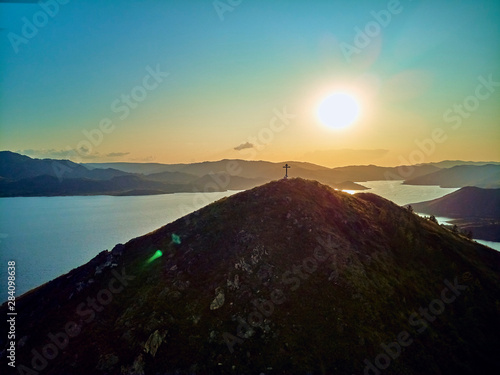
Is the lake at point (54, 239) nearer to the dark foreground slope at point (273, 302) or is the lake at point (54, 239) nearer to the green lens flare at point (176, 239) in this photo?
the dark foreground slope at point (273, 302)

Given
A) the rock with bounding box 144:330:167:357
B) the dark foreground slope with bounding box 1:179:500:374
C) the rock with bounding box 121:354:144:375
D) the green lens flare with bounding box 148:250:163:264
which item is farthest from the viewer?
the green lens flare with bounding box 148:250:163:264

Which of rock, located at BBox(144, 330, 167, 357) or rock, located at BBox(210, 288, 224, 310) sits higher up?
rock, located at BBox(210, 288, 224, 310)

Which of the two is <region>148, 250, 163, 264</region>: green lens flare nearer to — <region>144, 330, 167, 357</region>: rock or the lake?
<region>144, 330, 167, 357</region>: rock

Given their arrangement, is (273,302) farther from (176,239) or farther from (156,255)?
(156,255)

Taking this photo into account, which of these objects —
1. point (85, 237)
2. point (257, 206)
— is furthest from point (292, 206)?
point (85, 237)

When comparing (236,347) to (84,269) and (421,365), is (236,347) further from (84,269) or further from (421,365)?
(84,269)

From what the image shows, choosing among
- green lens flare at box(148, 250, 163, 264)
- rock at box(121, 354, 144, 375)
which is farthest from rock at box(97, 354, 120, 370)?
green lens flare at box(148, 250, 163, 264)

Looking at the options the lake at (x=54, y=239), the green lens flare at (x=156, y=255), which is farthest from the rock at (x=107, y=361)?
the lake at (x=54, y=239)

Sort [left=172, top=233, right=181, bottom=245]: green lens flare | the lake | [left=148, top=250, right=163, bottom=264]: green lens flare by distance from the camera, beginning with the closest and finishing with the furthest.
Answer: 1. [left=148, top=250, right=163, bottom=264]: green lens flare
2. [left=172, top=233, right=181, bottom=245]: green lens flare
3. the lake
